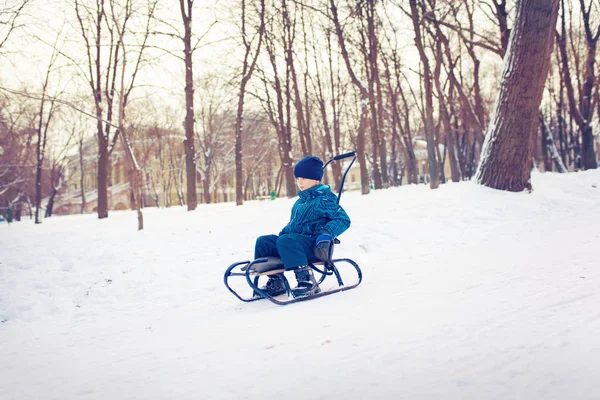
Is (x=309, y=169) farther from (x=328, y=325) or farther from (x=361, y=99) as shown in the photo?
(x=361, y=99)

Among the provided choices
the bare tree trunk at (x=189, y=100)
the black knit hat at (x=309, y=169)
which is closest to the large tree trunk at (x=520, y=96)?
the black knit hat at (x=309, y=169)

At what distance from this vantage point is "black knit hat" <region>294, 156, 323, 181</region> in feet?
15.6

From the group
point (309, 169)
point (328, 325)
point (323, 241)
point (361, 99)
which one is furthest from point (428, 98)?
point (328, 325)

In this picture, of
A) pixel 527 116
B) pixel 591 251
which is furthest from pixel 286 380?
pixel 527 116

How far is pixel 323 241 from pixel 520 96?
865 centimetres

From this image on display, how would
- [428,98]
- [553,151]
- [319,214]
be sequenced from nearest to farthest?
1. [319,214]
2. [428,98]
3. [553,151]

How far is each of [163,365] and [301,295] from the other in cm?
184

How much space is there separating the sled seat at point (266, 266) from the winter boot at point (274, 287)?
0.33m

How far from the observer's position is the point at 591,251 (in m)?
5.51

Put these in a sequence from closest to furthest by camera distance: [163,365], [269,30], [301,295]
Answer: [163,365]
[301,295]
[269,30]

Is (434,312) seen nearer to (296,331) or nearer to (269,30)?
(296,331)

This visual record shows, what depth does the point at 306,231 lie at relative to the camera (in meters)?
4.70

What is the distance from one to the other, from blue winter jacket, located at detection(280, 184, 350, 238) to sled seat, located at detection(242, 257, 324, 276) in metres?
0.43

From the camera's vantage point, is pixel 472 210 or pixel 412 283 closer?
pixel 412 283
